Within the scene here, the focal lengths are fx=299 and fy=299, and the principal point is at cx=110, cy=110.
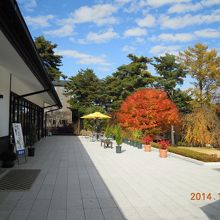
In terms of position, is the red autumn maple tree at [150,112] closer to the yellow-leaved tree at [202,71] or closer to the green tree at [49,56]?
the yellow-leaved tree at [202,71]

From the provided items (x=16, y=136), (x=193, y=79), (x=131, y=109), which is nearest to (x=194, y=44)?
(x=193, y=79)

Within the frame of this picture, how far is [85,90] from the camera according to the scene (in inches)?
1350

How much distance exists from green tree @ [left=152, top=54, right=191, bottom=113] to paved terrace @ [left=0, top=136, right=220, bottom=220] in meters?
24.3

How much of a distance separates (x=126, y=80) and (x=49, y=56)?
1365cm

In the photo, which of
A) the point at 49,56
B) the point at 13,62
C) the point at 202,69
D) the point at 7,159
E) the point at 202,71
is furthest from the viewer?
the point at 49,56

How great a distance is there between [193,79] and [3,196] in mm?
32154

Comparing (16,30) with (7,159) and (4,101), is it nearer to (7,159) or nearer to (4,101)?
(7,159)

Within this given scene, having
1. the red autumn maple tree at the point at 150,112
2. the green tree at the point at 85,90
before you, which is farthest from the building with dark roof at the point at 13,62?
the green tree at the point at 85,90

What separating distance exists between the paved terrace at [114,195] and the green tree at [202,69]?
84.4ft

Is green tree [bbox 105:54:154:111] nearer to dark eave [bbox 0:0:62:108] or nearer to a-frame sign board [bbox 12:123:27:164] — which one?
a-frame sign board [bbox 12:123:27:164]

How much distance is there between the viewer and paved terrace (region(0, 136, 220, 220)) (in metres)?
4.58

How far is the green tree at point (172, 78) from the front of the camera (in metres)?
32.8
